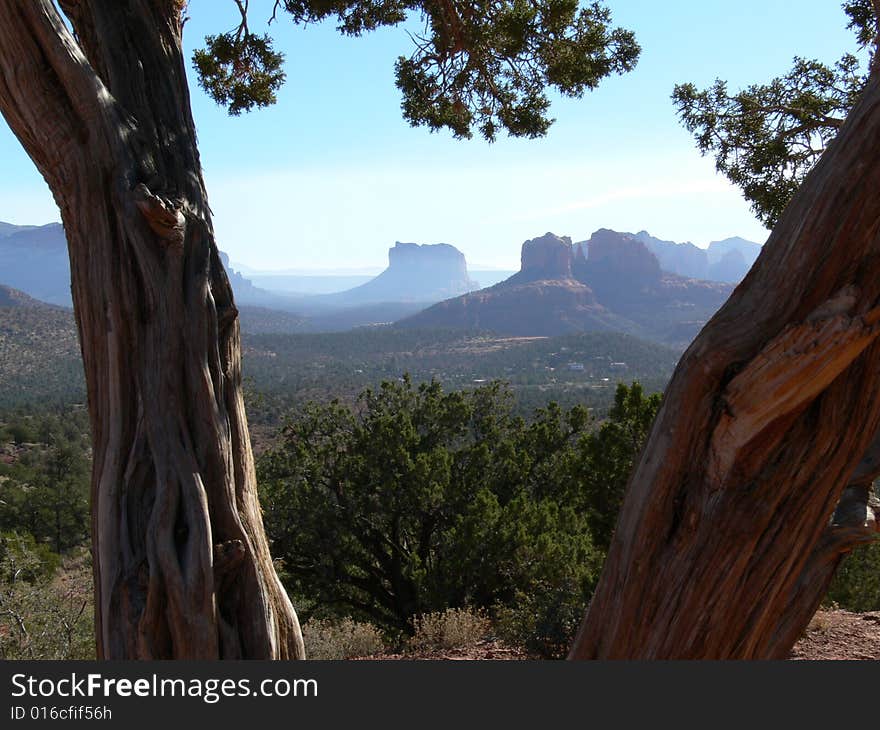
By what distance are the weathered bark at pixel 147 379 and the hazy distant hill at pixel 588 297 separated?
337 feet

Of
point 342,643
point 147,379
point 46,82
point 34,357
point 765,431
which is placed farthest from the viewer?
point 34,357

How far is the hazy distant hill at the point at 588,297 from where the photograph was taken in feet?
363

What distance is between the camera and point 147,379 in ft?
6.79

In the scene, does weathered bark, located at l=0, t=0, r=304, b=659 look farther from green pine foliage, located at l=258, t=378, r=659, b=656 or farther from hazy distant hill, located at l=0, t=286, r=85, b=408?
hazy distant hill, located at l=0, t=286, r=85, b=408

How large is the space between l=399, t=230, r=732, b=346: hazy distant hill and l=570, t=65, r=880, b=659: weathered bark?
102567 mm

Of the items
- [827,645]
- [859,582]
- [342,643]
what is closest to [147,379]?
[342,643]

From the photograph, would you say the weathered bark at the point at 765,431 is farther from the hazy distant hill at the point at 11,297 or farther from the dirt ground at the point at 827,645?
the hazy distant hill at the point at 11,297

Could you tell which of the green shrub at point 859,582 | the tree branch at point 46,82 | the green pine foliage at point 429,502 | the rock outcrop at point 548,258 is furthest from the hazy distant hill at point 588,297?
the tree branch at point 46,82

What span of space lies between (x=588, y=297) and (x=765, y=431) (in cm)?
11921

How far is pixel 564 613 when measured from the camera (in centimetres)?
568

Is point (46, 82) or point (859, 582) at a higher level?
point (46, 82)

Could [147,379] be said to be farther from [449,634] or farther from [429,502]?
[429,502]

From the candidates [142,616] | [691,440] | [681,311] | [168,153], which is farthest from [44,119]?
[681,311]

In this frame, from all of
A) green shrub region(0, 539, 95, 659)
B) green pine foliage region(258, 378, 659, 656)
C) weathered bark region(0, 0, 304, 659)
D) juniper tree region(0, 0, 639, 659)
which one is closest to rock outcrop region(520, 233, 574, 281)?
green pine foliage region(258, 378, 659, 656)
